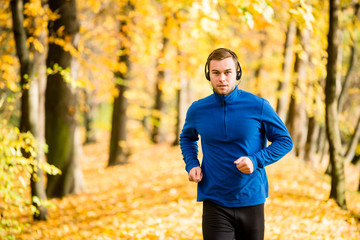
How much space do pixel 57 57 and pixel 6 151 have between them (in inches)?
152

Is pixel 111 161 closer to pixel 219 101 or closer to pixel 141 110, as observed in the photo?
pixel 141 110

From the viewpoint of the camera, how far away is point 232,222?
2750 mm

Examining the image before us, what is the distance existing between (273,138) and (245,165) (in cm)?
41

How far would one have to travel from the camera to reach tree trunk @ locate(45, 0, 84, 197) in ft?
24.4

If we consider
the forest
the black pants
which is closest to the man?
the black pants

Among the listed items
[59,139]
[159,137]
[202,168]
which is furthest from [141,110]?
[202,168]

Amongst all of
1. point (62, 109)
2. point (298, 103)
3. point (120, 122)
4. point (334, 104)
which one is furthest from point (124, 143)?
point (334, 104)

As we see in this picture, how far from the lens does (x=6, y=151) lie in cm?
420

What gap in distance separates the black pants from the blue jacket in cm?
6

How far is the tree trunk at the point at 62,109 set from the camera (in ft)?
24.4

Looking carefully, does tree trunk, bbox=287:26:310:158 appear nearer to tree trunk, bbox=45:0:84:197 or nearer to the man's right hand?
tree trunk, bbox=45:0:84:197

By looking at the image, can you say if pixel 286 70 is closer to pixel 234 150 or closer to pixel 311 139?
pixel 311 139

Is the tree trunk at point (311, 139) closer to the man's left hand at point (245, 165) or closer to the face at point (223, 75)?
the face at point (223, 75)

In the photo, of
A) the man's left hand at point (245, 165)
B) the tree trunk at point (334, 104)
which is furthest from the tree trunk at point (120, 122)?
the man's left hand at point (245, 165)
